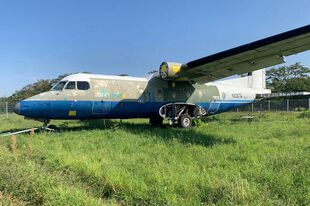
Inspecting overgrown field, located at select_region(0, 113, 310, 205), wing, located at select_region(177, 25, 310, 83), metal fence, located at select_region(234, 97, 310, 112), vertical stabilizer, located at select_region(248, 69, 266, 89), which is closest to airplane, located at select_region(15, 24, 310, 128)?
wing, located at select_region(177, 25, 310, 83)

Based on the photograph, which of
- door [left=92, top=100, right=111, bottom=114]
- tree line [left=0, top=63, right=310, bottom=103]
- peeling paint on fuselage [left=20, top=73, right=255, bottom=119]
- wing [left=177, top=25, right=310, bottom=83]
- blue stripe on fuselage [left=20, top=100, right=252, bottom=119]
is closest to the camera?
wing [left=177, top=25, right=310, bottom=83]

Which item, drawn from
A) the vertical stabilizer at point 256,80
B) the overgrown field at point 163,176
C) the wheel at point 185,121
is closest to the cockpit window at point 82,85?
the wheel at point 185,121

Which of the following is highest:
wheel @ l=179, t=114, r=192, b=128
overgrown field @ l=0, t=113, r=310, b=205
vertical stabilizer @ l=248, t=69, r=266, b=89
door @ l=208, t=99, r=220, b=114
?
vertical stabilizer @ l=248, t=69, r=266, b=89

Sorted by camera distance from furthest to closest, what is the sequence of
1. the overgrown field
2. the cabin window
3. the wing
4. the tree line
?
the tree line
the cabin window
the wing
the overgrown field

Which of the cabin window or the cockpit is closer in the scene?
the cockpit

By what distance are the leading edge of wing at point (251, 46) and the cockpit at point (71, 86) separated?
15.1 feet

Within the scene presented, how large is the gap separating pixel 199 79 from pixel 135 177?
11218mm

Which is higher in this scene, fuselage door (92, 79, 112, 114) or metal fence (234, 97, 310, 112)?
fuselage door (92, 79, 112, 114)

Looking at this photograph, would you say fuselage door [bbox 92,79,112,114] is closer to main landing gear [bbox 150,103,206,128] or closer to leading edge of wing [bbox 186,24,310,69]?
main landing gear [bbox 150,103,206,128]

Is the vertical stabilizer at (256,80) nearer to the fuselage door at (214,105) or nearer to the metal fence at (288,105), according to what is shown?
the fuselage door at (214,105)

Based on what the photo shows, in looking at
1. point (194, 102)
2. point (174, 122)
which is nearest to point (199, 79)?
point (194, 102)

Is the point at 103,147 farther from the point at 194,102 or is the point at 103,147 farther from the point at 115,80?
the point at 194,102

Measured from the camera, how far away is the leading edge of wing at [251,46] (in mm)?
9645

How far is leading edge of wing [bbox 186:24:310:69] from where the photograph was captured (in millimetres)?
9645
